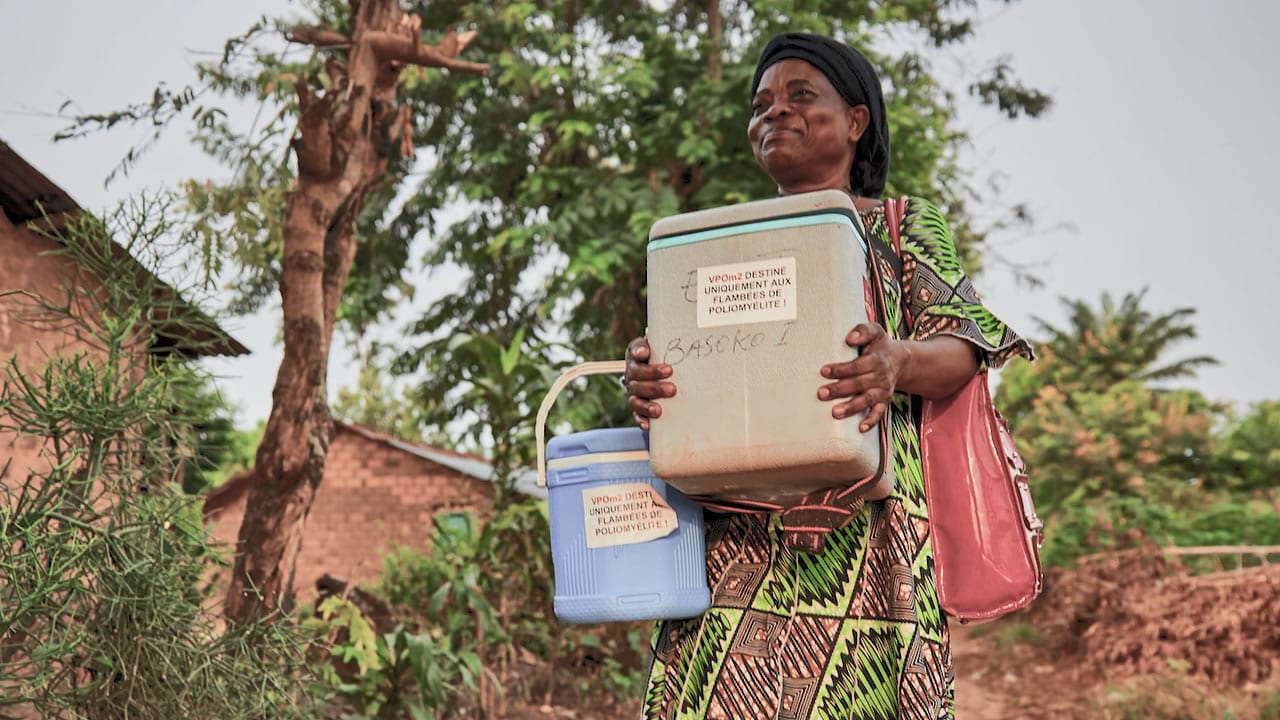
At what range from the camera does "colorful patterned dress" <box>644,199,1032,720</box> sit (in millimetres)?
1611

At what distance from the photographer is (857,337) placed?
1406 mm

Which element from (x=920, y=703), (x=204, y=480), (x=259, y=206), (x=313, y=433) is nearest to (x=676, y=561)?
(x=920, y=703)

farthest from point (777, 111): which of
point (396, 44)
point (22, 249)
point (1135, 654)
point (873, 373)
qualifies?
point (1135, 654)

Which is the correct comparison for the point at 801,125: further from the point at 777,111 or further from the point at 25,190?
the point at 25,190

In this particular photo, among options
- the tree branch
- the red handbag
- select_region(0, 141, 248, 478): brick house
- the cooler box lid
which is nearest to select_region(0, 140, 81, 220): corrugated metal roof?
select_region(0, 141, 248, 478): brick house

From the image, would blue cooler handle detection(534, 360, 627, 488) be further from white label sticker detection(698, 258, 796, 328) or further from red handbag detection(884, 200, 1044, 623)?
red handbag detection(884, 200, 1044, 623)

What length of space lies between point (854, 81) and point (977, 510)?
68 cm

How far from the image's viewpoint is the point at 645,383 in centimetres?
149

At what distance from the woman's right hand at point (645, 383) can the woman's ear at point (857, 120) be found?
1.86 ft

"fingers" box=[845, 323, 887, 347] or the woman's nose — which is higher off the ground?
the woman's nose

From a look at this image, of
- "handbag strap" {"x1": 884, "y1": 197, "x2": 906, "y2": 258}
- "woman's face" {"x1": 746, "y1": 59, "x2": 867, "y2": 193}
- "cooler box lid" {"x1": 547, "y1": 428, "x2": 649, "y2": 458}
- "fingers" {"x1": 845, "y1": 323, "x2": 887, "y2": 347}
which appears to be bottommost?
"cooler box lid" {"x1": 547, "y1": 428, "x2": 649, "y2": 458}

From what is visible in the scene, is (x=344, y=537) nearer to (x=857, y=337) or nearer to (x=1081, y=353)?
(x=1081, y=353)

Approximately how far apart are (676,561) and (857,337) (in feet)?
1.49

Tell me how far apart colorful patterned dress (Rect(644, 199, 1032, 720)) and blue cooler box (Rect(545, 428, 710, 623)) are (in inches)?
2.9
